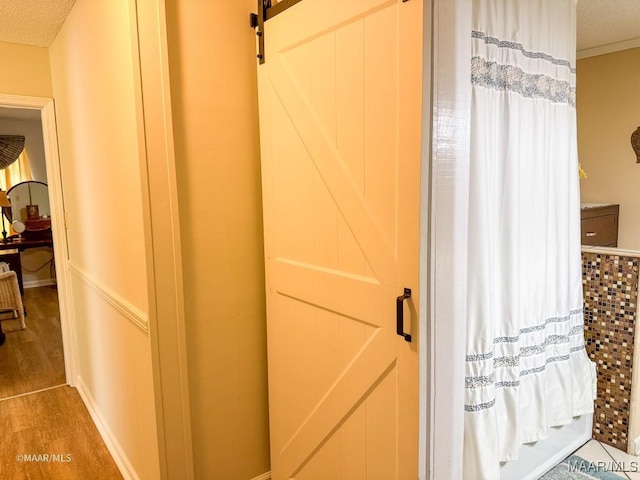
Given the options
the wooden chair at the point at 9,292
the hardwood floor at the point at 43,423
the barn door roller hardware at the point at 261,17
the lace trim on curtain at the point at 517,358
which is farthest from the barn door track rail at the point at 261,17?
the wooden chair at the point at 9,292

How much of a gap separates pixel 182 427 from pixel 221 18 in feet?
5.40

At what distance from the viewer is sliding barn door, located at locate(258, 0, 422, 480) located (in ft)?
4.02

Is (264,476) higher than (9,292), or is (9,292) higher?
(9,292)

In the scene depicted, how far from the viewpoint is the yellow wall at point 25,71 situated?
2812 mm

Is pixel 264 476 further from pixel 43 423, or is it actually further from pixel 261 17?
pixel 261 17

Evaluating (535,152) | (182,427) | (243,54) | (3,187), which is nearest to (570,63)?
(535,152)

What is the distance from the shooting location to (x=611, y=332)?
226cm

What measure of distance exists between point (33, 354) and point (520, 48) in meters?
4.38

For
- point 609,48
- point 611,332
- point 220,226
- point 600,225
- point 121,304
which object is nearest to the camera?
point 220,226

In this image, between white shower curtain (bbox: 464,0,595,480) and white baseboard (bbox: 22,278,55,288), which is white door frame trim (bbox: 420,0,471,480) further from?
white baseboard (bbox: 22,278,55,288)

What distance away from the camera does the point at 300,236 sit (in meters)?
A: 1.65

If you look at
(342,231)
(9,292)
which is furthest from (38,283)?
(342,231)

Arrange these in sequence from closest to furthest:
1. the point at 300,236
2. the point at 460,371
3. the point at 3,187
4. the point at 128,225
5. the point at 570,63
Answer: the point at 460,371 < the point at 300,236 < the point at 128,225 < the point at 570,63 < the point at 3,187

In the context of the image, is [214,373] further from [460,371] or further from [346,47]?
[346,47]
